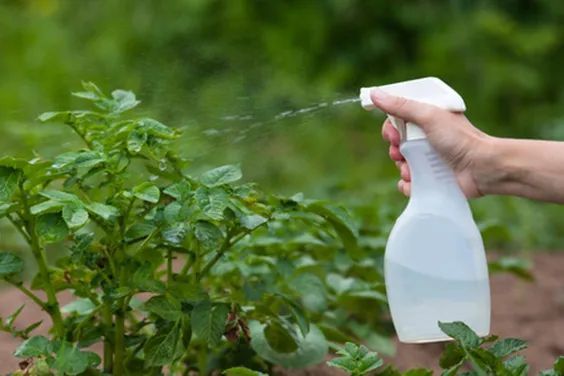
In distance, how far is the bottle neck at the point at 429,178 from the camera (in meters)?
2.31

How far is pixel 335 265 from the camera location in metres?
3.23

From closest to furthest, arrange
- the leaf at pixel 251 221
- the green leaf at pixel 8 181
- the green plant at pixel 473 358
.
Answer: the green plant at pixel 473 358 < the green leaf at pixel 8 181 < the leaf at pixel 251 221

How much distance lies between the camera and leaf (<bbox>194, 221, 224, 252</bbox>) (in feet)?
6.98

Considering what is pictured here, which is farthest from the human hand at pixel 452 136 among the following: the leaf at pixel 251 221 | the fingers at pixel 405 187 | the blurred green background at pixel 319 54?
the blurred green background at pixel 319 54

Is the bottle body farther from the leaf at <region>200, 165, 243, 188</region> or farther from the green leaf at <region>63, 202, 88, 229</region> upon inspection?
the green leaf at <region>63, 202, 88, 229</region>

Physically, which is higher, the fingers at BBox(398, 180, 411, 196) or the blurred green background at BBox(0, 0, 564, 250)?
the fingers at BBox(398, 180, 411, 196)

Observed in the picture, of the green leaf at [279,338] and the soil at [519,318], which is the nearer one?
the green leaf at [279,338]

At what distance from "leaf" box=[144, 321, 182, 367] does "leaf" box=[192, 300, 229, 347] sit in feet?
0.13

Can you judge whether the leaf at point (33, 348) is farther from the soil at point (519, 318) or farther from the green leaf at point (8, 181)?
the soil at point (519, 318)

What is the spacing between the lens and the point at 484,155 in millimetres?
2305

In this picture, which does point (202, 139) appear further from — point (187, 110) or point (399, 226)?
point (399, 226)

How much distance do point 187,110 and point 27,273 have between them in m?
1.78

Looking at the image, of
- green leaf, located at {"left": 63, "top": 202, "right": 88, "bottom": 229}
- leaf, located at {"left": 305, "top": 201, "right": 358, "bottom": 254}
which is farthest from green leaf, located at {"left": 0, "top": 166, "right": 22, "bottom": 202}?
leaf, located at {"left": 305, "top": 201, "right": 358, "bottom": 254}

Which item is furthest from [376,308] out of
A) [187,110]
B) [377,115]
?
[377,115]
